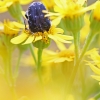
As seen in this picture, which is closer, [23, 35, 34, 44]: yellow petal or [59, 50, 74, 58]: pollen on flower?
[23, 35, 34, 44]: yellow petal

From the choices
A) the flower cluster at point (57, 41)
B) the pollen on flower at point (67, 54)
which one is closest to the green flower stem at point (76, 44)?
the flower cluster at point (57, 41)

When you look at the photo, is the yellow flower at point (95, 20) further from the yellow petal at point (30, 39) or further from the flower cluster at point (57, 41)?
the yellow petal at point (30, 39)

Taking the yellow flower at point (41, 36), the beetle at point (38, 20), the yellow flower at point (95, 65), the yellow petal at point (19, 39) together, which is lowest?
the yellow flower at point (95, 65)

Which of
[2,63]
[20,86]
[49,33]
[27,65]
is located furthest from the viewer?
[27,65]

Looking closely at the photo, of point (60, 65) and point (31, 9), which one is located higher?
point (31, 9)

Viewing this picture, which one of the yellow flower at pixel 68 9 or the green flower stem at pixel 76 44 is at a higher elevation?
the yellow flower at pixel 68 9

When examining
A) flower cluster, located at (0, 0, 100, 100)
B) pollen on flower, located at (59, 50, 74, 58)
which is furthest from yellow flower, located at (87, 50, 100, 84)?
pollen on flower, located at (59, 50, 74, 58)

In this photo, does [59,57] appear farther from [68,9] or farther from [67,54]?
[68,9]

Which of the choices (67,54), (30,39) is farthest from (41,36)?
(67,54)

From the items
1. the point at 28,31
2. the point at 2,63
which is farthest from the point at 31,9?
the point at 2,63

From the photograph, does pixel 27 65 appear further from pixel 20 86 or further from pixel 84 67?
pixel 20 86

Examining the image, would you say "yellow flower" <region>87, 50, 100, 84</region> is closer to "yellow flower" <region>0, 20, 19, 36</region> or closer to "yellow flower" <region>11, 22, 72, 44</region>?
"yellow flower" <region>11, 22, 72, 44</region>
